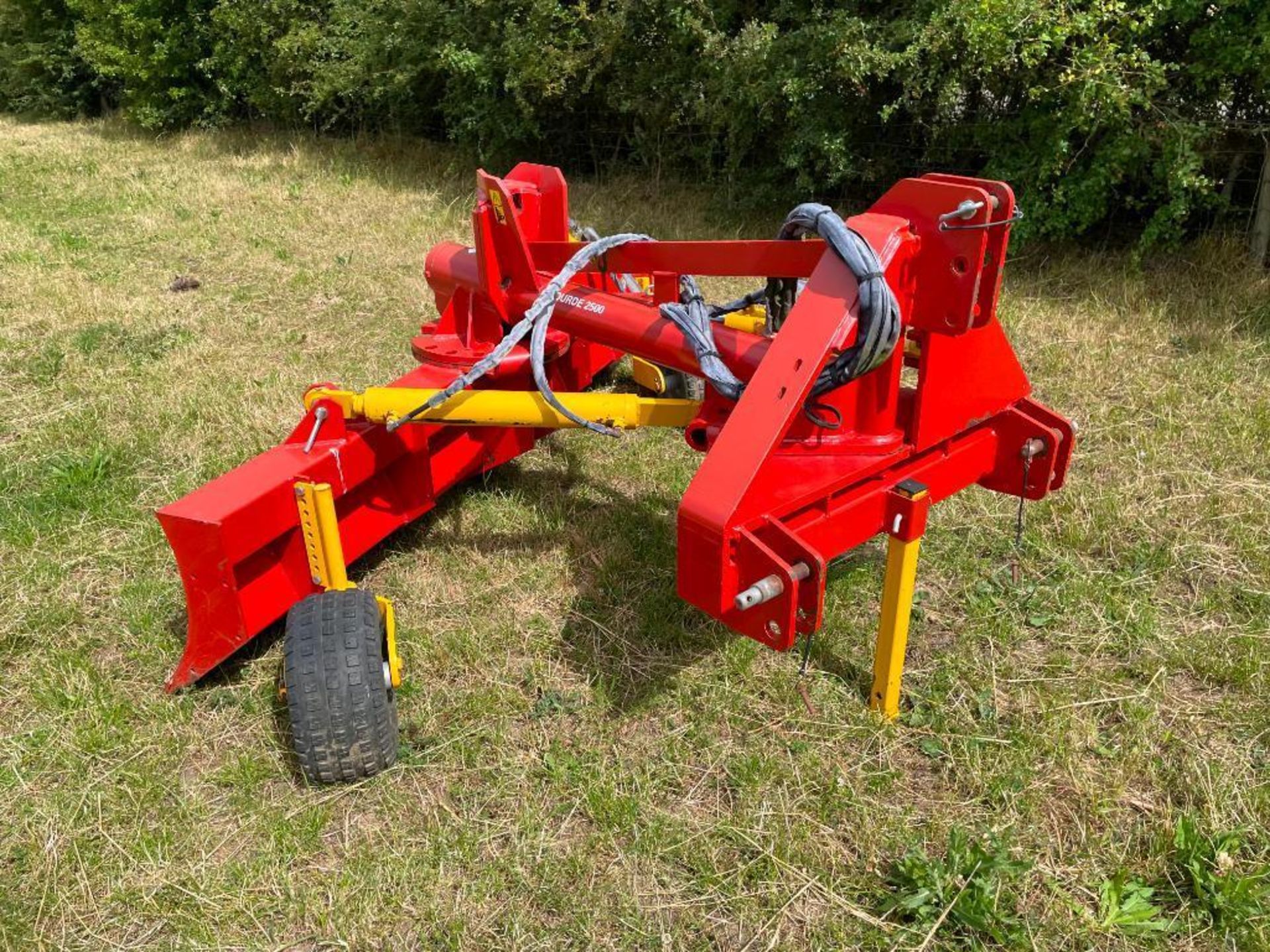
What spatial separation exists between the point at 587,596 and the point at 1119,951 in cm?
196

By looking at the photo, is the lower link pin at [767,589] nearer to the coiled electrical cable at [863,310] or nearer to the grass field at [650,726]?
the coiled electrical cable at [863,310]

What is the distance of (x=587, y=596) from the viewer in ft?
11.6

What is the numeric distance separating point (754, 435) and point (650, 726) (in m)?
1.10

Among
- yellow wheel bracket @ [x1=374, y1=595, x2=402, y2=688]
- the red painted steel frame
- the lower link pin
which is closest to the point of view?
the lower link pin

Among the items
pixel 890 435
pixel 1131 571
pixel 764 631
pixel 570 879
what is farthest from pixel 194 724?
pixel 1131 571

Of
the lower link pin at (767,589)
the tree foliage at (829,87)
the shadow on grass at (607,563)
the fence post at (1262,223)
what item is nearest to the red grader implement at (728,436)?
the lower link pin at (767,589)

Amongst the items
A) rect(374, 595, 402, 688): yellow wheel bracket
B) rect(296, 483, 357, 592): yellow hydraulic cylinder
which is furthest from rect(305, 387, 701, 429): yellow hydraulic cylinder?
rect(374, 595, 402, 688): yellow wheel bracket

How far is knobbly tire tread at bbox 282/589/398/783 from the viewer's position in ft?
8.57

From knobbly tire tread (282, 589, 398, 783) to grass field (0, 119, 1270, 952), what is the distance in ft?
0.40

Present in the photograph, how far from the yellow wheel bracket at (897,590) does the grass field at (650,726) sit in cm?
13

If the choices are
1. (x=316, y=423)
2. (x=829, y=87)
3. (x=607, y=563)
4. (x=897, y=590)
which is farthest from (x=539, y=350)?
(x=829, y=87)

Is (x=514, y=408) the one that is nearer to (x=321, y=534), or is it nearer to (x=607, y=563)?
(x=321, y=534)

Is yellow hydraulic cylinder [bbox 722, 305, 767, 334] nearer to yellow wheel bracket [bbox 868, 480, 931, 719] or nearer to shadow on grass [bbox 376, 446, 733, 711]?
shadow on grass [bbox 376, 446, 733, 711]

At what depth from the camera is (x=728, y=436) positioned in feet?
7.72
